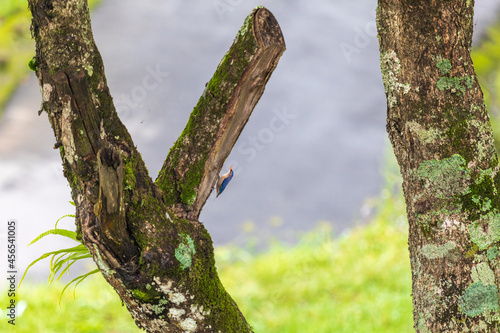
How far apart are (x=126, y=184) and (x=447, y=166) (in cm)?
94

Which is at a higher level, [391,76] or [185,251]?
[391,76]

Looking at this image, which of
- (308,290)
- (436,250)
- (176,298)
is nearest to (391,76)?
(436,250)

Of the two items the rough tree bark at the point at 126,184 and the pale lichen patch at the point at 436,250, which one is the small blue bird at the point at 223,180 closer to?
the rough tree bark at the point at 126,184

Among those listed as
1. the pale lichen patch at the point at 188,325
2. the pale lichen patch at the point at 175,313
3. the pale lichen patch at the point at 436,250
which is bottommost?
the pale lichen patch at the point at 188,325

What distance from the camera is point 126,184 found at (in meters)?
1.29

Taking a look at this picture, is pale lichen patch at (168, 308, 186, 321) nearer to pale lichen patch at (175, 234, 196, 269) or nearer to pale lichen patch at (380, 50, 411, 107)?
pale lichen patch at (175, 234, 196, 269)

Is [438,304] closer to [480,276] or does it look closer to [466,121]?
[480,276]

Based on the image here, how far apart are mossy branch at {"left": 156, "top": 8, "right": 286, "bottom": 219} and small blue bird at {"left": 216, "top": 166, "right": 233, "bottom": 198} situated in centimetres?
3

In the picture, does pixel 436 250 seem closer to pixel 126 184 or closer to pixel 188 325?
pixel 188 325

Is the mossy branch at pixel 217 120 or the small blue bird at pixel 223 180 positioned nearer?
the mossy branch at pixel 217 120

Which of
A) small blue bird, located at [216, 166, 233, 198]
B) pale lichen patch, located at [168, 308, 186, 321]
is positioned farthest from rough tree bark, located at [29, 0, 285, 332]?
small blue bird, located at [216, 166, 233, 198]

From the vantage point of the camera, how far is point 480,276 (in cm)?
143

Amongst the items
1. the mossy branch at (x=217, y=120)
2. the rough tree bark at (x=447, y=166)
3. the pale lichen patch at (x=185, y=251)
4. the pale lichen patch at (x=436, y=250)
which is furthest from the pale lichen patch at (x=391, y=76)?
the pale lichen patch at (x=185, y=251)

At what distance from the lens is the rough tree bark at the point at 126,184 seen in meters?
1.24
